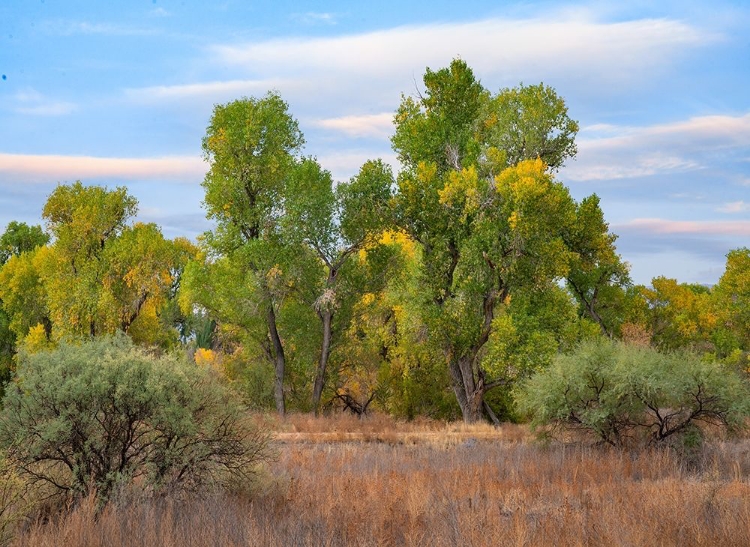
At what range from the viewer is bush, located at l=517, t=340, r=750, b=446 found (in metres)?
18.4

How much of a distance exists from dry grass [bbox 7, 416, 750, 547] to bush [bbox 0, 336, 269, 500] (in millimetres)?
618

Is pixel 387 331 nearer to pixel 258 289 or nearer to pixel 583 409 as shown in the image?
pixel 258 289

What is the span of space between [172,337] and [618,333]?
100ft

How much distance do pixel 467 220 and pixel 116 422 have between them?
21.3 meters

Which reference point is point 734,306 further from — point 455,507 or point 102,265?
point 455,507

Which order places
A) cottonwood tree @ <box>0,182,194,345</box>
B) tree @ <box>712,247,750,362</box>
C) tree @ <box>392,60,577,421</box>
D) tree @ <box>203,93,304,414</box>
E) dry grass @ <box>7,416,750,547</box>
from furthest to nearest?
1. tree @ <box>712,247,750,362</box>
2. cottonwood tree @ <box>0,182,194,345</box>
3. tree @ <box>203,93,304,414</box>
4. tree @ <box>392,60,577,421</box>
5. dry grass @ <box>7,416,750,547</box>

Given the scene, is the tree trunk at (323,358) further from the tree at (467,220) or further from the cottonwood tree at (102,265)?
the cottonwood tree at (102,265)

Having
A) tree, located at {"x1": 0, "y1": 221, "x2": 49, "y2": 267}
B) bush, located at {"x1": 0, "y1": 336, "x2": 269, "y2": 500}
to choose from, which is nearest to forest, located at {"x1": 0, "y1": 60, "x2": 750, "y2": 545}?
bush, located at {"x1": 0, "y1": 336, "x2": 269, "y2": 500}

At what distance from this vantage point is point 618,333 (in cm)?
4209

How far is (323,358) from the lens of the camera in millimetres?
34531

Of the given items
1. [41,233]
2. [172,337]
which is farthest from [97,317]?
[41,233]

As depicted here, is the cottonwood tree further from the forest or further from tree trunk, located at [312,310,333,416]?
tree trunk, located at [312,310,333,416]

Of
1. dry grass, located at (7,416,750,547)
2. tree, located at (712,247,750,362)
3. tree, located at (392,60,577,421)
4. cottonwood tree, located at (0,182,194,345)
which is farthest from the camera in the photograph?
tree, located at (712,247,750,362)

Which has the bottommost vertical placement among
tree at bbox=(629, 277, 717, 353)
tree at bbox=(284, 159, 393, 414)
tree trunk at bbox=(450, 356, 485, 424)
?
tree trunk at bbox=(450, 356, 485, 424)
